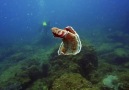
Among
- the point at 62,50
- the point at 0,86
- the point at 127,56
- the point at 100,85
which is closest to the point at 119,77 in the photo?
the point at 100,85

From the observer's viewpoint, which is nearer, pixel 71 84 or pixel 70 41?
pixel 70 41

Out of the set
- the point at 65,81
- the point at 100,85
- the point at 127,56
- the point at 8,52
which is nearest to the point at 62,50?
the point at 65,81

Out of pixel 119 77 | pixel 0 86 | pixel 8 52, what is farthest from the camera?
pixel 8 52

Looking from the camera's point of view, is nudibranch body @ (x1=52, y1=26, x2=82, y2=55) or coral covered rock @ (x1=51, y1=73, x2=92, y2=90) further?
coral covered rock @ (x1=51, y1=73, x2=92, y2=90)

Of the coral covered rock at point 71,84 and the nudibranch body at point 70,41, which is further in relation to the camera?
the coral covered rock at point 71,84

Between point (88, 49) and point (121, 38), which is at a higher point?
point (121, 38)

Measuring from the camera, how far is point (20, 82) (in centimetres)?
852

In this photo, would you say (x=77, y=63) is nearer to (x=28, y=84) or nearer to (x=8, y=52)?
(x=28, y=84)

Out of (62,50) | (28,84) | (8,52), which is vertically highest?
(8,52)

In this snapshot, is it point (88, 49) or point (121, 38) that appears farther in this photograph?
point (121, 38)

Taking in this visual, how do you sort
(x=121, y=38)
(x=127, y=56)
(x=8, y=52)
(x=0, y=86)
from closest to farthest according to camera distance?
1. (x=0, y=86)
2. (x=127, y=56)
3. (x=8, y=52)
4. (x=121, y=38)

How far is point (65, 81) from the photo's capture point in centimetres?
615

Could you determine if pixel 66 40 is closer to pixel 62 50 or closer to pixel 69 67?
pixel 62 50

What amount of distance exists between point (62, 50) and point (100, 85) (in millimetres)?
3746
